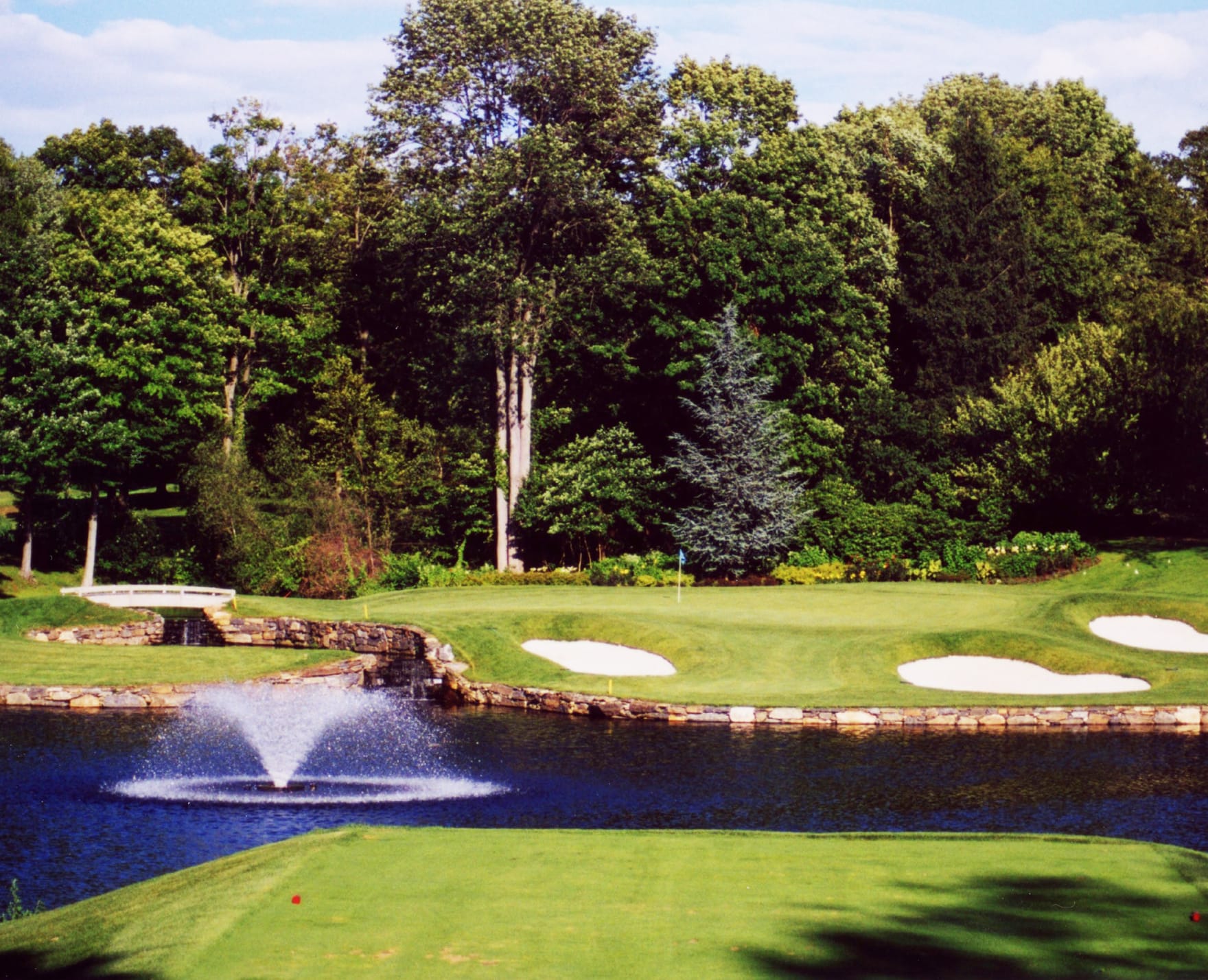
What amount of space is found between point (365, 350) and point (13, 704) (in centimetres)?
3889

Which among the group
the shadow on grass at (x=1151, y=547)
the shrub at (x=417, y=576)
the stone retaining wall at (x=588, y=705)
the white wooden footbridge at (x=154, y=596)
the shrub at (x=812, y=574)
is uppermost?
the shadow on grass at (x=1151, y=547)

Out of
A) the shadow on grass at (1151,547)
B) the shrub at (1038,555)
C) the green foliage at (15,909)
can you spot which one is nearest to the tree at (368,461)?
the shrub at (1038,555)

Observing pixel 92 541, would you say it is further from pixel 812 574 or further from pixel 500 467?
pixel 812 574

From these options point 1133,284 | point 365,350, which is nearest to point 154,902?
point 365,350

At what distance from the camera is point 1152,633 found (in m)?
36.1

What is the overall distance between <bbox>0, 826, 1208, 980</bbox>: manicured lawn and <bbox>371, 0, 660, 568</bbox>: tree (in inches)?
1554

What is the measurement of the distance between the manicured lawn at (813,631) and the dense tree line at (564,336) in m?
7.87

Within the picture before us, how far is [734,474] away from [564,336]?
1398cm

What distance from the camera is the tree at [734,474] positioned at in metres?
48.8

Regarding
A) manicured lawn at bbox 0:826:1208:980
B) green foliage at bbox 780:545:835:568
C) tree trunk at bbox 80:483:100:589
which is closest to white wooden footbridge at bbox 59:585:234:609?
tree trunk at bbox 80:483:100:589

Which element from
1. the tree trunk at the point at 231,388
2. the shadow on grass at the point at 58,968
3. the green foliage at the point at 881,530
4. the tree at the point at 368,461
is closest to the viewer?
the shadow on grass at the point at 58,968

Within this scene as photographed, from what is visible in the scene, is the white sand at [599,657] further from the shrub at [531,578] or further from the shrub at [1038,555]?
the shrub at [1038,555]

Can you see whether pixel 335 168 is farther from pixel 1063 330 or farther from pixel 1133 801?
pixel 1133 801

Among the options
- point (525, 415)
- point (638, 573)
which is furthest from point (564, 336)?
point (638, 573)
